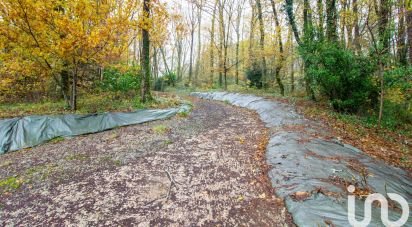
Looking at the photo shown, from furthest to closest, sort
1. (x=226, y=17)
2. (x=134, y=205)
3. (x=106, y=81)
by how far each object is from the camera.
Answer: (x=226, y=17) → (x=106, y=81) → (x=134, y=205)

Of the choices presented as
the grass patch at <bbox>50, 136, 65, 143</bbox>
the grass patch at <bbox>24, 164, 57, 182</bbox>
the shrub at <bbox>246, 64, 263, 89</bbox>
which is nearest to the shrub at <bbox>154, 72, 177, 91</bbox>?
the shrub at <bbox>246, 64, 263, 89</bbox>

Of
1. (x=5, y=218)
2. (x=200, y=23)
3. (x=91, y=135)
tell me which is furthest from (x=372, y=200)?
(x=200, y=23)

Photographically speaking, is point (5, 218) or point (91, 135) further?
point (91, 135)

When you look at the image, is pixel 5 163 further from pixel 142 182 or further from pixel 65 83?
pixel 65 83

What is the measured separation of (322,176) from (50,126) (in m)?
5.81

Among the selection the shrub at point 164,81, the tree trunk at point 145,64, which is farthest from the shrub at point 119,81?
the shrub at point 164,81

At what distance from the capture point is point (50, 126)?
16.8 feet

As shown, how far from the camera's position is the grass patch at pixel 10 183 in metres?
2.92

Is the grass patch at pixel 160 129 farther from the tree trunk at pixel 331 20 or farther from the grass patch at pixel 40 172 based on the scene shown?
the tree trunk at pixel 331 20

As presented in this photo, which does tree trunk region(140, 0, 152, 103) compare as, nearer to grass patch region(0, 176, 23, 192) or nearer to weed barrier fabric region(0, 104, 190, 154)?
weed barrier fabric region(0, 104, 190, 154)

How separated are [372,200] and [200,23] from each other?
2144cm

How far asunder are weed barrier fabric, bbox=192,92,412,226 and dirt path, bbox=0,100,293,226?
0.66 ft

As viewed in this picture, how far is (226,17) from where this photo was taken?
16.7m

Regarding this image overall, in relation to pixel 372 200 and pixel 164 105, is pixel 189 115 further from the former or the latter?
pixel 372 200
